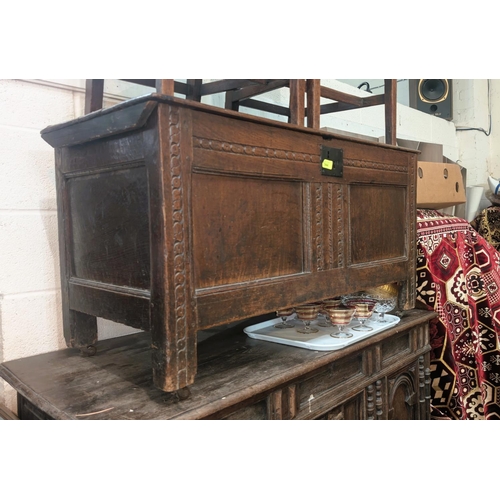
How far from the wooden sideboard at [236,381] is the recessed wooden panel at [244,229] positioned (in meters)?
0.25

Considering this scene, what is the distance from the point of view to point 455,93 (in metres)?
3.80

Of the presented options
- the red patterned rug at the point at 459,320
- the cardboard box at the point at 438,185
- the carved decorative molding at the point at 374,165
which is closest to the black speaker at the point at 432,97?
the cardboard box at the point at 438,185

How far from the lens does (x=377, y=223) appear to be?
5.04ft

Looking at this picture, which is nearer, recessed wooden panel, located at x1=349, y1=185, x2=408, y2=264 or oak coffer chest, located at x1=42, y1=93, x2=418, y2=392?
oak coffer chest, located at x1=42, y1=93, x2=418, y2=392

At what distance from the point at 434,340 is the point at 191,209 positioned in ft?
4.92

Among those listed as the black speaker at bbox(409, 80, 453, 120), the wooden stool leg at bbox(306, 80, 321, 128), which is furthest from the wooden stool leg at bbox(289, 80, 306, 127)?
the black speaker at bbox(409, 80, 453, 120)

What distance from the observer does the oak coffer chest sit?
3.02 ft

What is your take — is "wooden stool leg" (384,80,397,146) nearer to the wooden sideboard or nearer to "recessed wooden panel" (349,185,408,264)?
"recessed wooden panel" (349,185,408,264)

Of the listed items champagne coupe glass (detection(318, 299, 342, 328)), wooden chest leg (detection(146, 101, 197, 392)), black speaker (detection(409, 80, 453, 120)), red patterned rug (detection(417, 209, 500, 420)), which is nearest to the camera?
wooden chest leg (detection(146, 101, 197, 392))

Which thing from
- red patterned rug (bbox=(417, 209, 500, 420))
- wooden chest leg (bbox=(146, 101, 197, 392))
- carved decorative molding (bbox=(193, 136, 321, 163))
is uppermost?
carved decorative molding (bbox=(193, 136, 321, 163))

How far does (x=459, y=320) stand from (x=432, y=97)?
2245 mm

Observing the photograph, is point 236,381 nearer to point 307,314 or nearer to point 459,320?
point 307,314

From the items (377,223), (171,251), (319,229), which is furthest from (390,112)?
(171,251)

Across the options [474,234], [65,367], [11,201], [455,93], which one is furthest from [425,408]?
[455,93]
